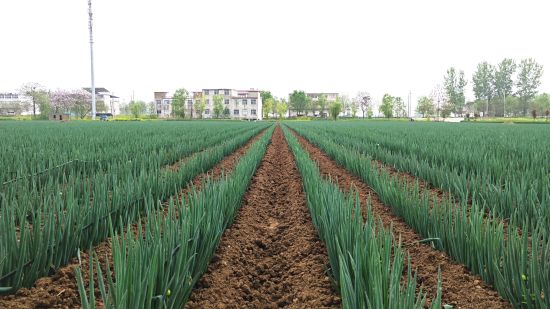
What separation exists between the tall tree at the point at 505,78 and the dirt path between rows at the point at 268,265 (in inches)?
3379

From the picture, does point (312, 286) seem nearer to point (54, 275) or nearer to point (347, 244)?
point (347, 244)

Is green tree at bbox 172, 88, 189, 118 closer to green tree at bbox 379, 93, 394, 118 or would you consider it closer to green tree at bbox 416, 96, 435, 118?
green tree at bbox 379, 93, 394, 118

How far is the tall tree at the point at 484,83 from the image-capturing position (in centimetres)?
7756

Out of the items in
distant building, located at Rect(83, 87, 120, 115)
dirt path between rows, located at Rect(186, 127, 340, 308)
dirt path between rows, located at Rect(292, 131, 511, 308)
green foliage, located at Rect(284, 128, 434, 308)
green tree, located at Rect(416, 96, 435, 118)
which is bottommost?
dirt path between rows, located at Rect(186, 127, 340, 308)

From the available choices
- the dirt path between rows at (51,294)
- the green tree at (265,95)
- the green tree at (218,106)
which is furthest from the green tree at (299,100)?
the dirt path between rows at (51,294)

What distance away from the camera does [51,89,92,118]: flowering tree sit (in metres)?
74.0

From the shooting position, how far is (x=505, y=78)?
75.1m

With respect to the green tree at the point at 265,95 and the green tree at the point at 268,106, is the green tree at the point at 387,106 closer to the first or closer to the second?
the green tree at the point at 268,106

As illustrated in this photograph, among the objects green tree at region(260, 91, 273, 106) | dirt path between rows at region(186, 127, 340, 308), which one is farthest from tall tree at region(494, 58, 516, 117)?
dirt path between rows at region(186, 127, 340, 308)

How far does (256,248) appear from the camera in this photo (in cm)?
284

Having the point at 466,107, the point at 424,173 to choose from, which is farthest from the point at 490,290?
the point at 466,107

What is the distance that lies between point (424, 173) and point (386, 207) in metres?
1.48

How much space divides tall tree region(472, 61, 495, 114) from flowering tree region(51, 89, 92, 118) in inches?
3420

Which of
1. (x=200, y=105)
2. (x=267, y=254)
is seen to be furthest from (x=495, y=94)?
(x=267, y=254)
